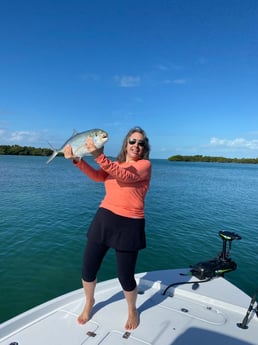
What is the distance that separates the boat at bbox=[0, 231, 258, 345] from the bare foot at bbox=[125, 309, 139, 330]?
0.05m

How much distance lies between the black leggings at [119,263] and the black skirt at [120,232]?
8 centimetres

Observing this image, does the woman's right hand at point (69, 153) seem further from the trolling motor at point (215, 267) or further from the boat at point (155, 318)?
the trolling motor at point (215, 267)

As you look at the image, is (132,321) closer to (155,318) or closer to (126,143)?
(155,318)

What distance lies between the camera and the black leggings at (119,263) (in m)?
2.54

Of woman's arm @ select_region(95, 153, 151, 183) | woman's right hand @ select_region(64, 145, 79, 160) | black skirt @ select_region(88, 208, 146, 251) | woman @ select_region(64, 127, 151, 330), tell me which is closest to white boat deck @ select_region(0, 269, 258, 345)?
woman @ select_region(64, 127, 151, 330)

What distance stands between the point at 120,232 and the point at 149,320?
1.09 m

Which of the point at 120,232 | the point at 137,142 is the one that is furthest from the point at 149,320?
the point at 137,142

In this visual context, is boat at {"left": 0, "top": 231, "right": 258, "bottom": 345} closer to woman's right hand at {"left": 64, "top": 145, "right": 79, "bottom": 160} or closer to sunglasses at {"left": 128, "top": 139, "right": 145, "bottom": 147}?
woman's right hand at {"left": 64, "top": 145, "right": 79, "bottom": 160}

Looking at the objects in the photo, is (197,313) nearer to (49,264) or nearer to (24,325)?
(24,325)

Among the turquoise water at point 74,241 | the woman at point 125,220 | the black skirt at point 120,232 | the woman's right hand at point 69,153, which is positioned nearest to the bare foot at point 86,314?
the woman at point 125,220

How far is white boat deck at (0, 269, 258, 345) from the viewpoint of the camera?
7.90ft

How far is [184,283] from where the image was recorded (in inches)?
136

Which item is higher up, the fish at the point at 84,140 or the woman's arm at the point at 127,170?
the fish at the point at 84,140

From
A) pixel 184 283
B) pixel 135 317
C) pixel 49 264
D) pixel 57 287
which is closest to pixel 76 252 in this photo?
pixel 49 264
